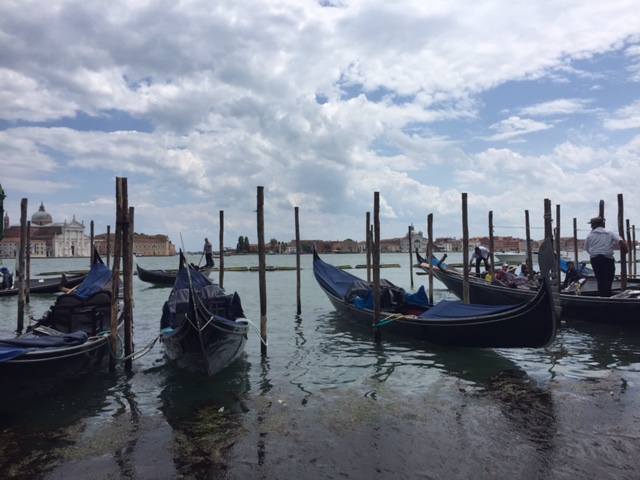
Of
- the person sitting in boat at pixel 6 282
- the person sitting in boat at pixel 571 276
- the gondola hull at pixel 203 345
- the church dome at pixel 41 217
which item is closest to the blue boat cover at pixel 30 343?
the gondola hull at pixel 203 345

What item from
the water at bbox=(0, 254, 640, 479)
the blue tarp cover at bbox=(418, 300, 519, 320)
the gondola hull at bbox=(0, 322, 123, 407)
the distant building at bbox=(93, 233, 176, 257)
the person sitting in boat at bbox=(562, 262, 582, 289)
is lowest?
the water at bbox=(0, 254, 640, 479)

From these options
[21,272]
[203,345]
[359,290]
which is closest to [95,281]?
[21,272]

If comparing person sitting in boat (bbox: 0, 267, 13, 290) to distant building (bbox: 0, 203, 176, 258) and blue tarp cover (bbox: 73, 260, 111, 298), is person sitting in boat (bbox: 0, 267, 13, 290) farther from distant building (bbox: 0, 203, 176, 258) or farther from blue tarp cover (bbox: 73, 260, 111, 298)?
distant building (bbox: 0, 203, 176, 258)

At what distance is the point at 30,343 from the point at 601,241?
8629 millimetres

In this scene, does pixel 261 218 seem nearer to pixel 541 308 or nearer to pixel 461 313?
pixel 461 313

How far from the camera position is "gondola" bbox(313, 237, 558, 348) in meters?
5.96

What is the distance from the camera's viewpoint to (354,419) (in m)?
4.52

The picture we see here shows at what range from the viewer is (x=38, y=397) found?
4922mm

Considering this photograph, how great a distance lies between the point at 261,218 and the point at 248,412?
→ 3.39 meters

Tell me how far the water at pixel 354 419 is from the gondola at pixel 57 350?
0.19 m

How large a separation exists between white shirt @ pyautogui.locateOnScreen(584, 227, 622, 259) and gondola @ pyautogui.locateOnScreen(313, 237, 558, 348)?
118cm

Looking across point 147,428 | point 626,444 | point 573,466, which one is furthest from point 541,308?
point 147,428

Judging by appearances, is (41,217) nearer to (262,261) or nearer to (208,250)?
(208,250)

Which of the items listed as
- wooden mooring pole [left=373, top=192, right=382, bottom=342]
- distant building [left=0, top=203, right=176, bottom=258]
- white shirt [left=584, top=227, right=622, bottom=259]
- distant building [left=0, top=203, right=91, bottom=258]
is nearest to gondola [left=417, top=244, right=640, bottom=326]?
white shirt [left=584, top=227, right=622, bottom=259]
